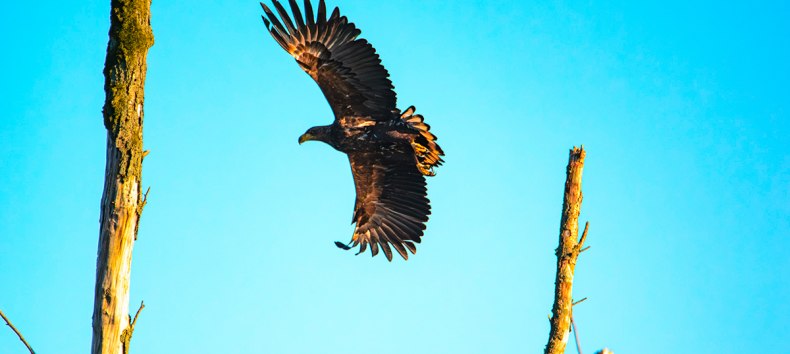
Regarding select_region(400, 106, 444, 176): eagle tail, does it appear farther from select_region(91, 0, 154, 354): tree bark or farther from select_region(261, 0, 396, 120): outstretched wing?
select_region(91, 0, 154, 354): tree bark

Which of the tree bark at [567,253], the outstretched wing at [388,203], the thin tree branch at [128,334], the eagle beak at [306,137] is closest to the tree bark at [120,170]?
the thin tree branch at [128,334]

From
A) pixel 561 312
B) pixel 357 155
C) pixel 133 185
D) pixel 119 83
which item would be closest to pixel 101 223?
pixel 133 185

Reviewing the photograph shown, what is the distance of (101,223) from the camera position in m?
5.46

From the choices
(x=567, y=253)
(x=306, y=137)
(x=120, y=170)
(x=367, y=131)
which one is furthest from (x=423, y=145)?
(x=120, y=170)

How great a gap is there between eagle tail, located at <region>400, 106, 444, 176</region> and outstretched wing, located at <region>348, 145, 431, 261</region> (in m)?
0.18

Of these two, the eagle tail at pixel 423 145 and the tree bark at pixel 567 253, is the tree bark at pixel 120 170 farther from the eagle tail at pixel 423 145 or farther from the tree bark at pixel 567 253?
the eagle tail at pixel 423 145

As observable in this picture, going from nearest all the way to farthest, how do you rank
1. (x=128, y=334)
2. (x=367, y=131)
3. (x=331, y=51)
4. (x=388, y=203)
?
(x=128, y=334)
(x=331, y=51)
(x=367, y=131)
(x=388, y=203)

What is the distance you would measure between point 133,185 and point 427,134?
14.0 ft

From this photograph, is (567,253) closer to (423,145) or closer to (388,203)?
(423,145)

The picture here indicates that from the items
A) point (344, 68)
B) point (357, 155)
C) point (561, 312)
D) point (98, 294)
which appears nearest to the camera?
Answer: point (98, 294)

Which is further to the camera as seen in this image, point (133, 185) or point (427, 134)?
point (427, 134)

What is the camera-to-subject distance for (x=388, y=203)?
10.1 meters

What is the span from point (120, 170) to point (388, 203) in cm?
489

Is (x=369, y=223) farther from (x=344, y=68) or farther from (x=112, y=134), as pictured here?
(x=112, y=134)
